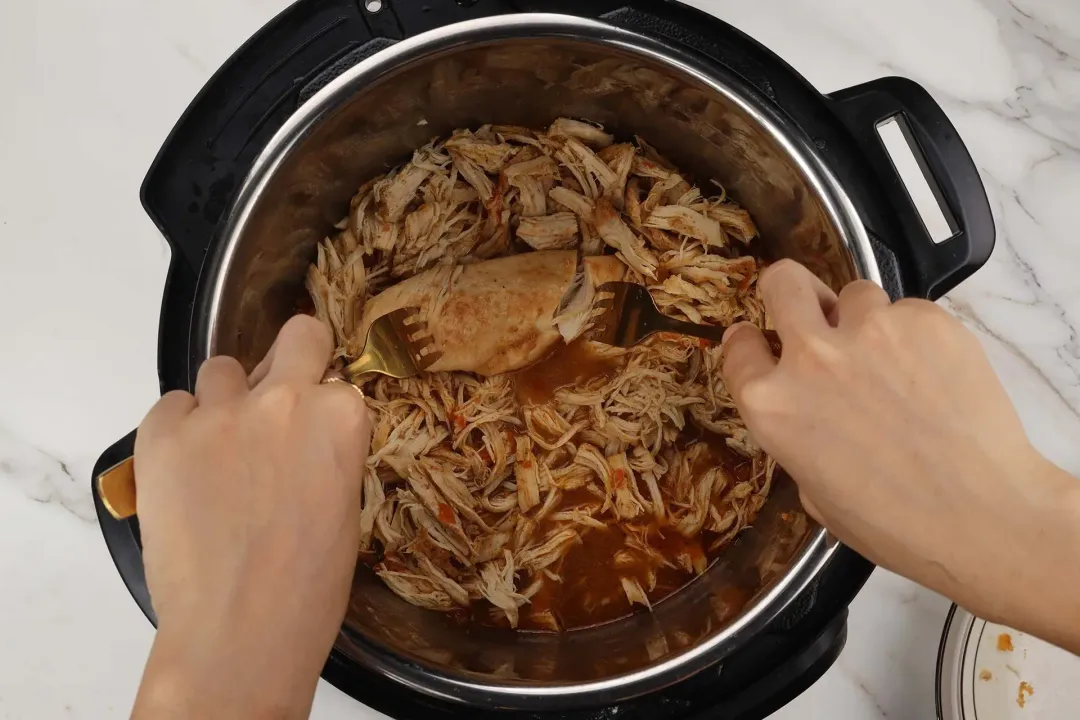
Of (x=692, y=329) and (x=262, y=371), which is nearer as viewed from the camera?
(x=262, y=371)

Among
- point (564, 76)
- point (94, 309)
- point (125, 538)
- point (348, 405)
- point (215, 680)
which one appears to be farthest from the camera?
point (94, 309)

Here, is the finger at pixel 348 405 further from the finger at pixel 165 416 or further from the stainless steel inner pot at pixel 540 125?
the stainless steel inner pot at pixel 540 125

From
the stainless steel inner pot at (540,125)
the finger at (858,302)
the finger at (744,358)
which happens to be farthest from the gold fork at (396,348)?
the finger at (858,302)

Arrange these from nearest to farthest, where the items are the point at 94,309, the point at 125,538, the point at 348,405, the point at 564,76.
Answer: the point at 348,405, the point at 125,538, the point at 564,76, the point at 94,309

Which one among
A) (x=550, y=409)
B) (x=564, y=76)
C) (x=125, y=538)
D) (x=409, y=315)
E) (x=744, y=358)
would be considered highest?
(x=564, y=76)

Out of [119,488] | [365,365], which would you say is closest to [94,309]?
[365,365]

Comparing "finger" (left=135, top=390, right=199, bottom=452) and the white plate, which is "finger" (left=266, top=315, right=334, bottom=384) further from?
the white plate

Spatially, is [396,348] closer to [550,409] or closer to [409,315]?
[409,315]
